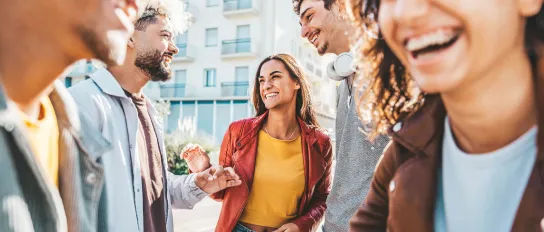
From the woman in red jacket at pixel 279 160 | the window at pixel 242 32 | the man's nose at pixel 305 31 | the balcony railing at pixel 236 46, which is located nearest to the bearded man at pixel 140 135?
the woman in red jacket at pixel 279 160

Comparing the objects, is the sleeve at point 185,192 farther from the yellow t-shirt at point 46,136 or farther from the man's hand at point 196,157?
the yellow t-shirt at point 46,136

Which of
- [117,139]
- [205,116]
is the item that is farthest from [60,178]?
[205,116]

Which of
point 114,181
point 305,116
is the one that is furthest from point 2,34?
point 305,116

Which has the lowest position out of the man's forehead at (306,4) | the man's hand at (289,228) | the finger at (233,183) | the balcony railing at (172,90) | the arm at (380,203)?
the balcony railing at (172,90)

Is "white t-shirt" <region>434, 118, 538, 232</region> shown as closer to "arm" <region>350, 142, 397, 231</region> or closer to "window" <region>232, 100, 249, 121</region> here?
"arm" <region>350, 142, 397, 231</region>

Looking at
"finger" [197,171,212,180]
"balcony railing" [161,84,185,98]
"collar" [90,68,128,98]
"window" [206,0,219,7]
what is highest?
"window" [206,0,219,7]

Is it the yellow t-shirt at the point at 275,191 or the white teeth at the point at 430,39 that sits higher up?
the white teeth at the point at 430,39

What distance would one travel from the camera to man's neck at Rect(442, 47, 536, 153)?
103cm

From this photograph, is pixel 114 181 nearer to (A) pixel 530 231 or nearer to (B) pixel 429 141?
(B) pixel 429 141

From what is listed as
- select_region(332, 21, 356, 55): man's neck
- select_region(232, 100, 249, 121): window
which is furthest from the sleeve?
select_region(232, 100, 249, 121): window

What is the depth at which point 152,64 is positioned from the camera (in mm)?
3000

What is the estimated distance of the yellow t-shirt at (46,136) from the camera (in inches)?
56.9

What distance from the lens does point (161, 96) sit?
2652 centimetres

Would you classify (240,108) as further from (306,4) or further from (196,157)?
(306,4)
